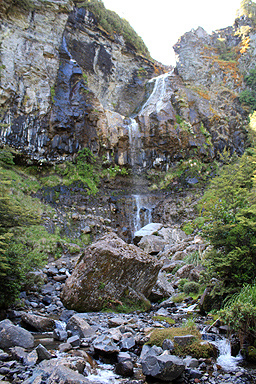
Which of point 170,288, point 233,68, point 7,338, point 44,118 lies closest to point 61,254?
point 170,288

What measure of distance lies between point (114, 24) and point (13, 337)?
35833 mm

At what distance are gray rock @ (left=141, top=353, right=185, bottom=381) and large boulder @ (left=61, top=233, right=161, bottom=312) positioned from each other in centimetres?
360

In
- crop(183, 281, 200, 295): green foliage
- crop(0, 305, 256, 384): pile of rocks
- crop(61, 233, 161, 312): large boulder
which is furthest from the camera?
crop(183, 281, 200, 295): green foliage

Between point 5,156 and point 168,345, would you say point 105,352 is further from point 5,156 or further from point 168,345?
point 5,156

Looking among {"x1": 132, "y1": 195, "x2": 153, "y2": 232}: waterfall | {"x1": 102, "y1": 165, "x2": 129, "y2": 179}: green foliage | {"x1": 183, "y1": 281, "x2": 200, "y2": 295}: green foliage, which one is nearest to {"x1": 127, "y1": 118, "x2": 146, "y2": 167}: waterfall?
{"x1": 102, "y1": 165, "x2": 129, "y2": 179}: green foliage

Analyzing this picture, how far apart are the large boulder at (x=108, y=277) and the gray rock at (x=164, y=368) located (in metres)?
3.60

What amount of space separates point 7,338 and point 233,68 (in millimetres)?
39086

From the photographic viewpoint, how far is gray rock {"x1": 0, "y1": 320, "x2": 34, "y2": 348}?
13.8 feet

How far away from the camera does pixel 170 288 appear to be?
29.3ft

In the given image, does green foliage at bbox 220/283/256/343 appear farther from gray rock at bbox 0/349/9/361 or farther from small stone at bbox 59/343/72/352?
gray rock at bbox 0/349/9/361

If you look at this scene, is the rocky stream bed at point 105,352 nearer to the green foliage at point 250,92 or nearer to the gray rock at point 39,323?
the gray rock at point 39,323

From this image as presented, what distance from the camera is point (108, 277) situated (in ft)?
23.6

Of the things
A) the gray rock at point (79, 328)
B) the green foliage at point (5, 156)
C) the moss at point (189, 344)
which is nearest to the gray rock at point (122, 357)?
the moss at point (189, 344)

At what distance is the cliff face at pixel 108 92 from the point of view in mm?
20219
